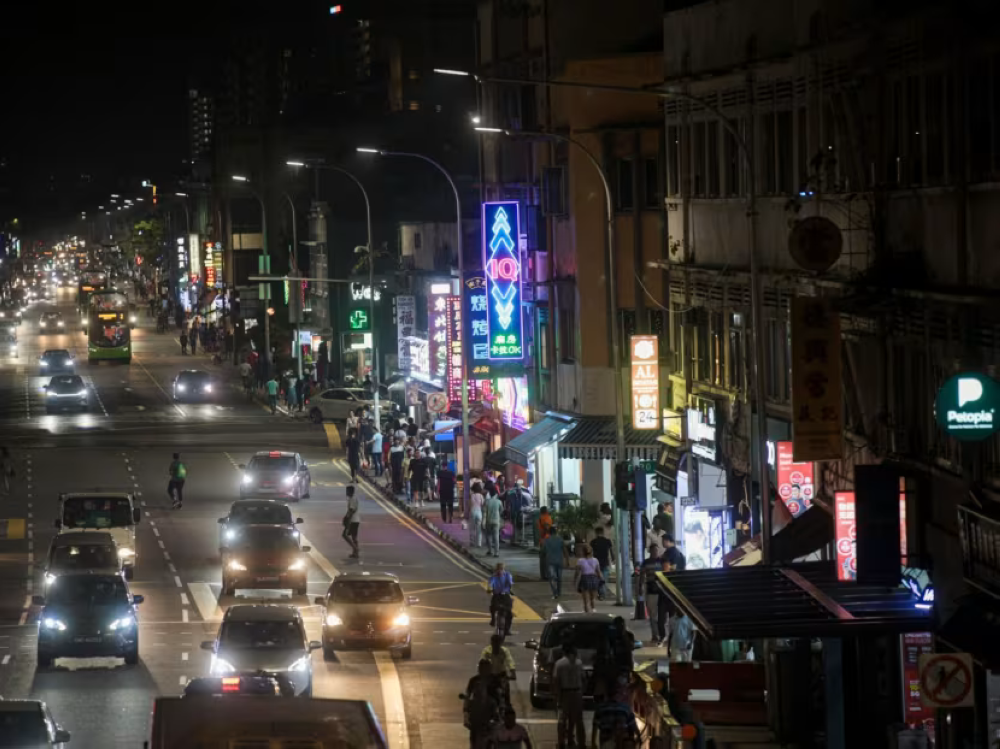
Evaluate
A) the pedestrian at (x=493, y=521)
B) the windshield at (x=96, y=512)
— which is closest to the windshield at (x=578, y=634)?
the pedestrian at (x=493, y=521)

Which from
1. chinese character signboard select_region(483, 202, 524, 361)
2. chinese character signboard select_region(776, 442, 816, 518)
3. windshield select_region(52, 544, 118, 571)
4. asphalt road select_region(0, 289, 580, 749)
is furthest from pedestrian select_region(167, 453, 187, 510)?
chinese character signboard select_region(776, 442, 816, 518)

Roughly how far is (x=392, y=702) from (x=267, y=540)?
11948 millimetres

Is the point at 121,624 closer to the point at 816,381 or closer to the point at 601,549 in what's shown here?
the point at 601,549

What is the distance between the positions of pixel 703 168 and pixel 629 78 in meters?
10.2

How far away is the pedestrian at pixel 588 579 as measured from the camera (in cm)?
3916

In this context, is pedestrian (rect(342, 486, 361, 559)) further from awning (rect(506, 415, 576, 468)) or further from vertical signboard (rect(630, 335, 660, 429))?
vertical signboard (rect(630, 335, 660, 429))

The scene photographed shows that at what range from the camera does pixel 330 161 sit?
360 feet

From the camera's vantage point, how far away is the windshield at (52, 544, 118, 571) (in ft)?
132

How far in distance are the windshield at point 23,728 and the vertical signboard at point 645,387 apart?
68.6ft

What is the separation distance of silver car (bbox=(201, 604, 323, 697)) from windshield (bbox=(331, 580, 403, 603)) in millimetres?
3311

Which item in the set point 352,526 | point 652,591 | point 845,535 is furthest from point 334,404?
point 845,535

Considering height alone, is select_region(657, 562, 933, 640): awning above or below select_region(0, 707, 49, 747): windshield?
above

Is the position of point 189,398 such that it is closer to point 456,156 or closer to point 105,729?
point 456,156

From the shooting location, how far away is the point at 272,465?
193 ft
